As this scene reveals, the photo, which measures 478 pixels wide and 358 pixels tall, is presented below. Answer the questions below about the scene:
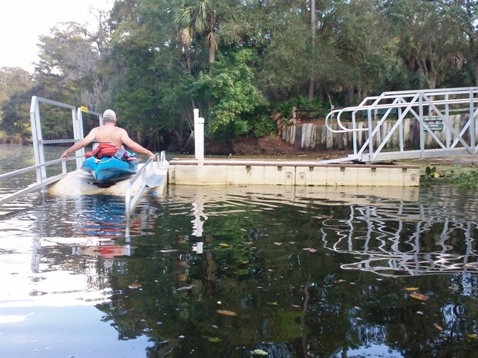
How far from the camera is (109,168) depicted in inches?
384

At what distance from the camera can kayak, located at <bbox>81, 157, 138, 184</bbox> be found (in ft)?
31.8

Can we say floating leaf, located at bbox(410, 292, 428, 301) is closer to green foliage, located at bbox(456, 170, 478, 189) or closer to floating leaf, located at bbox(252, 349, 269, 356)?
floating leaf, located at bbox(252, 349, 269, 356)

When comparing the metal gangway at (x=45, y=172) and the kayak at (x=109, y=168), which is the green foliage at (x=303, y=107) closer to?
the metal gangway at (x=45, y=172)

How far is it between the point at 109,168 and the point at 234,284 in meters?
5.88

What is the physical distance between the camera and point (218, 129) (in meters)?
32.5

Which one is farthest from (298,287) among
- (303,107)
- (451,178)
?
(303,107)

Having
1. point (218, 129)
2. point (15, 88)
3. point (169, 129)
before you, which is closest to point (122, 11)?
point (169, 129)

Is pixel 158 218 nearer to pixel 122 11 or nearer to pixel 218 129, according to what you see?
pixel 218 129

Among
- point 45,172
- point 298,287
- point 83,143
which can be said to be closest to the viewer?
point 298,287

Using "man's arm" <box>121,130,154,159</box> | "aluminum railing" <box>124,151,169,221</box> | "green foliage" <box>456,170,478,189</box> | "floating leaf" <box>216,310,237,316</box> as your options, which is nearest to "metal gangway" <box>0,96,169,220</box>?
"aluminum railing" <box>124,151,169,221</box>

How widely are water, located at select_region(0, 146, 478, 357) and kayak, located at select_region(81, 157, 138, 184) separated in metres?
1.45

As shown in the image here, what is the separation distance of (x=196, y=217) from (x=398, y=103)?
24.5ft

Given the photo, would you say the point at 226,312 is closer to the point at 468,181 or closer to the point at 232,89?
the point at 468,181

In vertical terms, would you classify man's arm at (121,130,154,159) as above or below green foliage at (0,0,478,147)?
below
